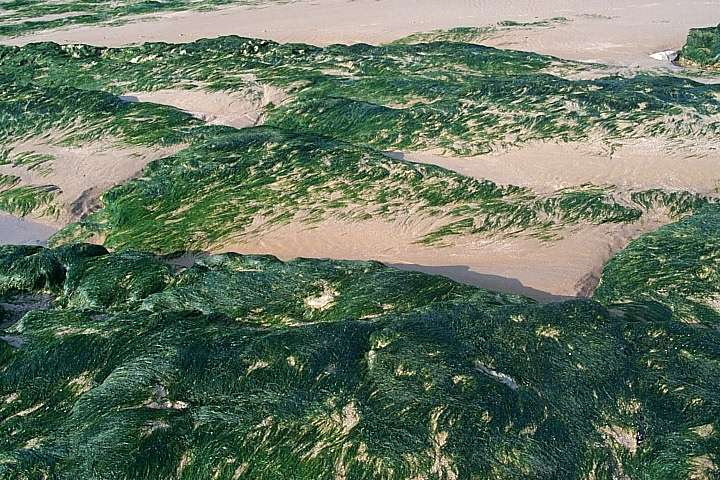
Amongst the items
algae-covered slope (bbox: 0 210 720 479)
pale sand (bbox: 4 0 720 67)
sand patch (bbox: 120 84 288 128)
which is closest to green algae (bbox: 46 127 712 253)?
sand patch (bbox: 120 84 288 128)

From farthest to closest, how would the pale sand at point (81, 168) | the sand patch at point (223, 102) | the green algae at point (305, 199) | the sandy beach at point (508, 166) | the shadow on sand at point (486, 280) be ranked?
1. the sand patch at point (223, 102)
2. the pale sand at point (81, 168)
3. the green algae at point (305, 199)
4. the sandy beach at point (508, 166)
5. the shadow on sand at point (486, 280)

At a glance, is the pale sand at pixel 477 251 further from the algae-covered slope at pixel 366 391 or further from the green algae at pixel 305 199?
the algae-covered slope at pixel 366 391

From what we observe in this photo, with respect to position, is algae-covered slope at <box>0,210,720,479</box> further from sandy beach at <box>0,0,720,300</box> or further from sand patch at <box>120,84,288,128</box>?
sand patch at <box>120,84,288,128</box>

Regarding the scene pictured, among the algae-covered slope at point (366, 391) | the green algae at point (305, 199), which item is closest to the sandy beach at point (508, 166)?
the green algae at point (305, 199)

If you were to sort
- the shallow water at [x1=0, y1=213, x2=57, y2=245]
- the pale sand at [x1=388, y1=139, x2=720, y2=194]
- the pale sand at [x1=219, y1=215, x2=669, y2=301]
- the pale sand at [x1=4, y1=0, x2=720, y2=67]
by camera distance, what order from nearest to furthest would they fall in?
the pale sand at [x1=219, y1=215, x2=669, y2=301] < the pale sand at [x1=388, y1=139, x2=720, y2=194] < the shallow water at [x1=0, y1=213, x2=57, y2=245] < the pale sand at [x1=4, y1=0, x2=720, y2=67]

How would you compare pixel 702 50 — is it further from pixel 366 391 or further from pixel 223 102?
pixel 366 391

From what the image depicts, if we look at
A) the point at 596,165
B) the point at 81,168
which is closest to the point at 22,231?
the point at 81,168
